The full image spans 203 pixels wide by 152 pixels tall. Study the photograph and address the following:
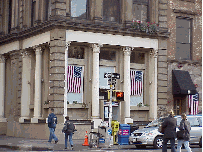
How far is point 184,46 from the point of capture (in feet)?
121

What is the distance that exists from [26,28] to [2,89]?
20.8 feet

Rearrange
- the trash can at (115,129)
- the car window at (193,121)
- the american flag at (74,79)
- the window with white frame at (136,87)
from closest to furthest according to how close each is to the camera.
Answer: the car window at (193,121) → the trash can at (115,129) → the american flag at (74,79) → the window with white frame at (136,87)

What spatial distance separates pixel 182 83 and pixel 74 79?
839 cm

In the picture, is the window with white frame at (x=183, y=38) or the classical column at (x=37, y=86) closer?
the classical column at (x=37, y=86)

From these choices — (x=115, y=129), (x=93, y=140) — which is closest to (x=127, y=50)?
(x=115, y=129)

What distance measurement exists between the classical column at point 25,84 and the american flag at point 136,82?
7.83 m

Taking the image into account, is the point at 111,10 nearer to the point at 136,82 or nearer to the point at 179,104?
the point at 136,82

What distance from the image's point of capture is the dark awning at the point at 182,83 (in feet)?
115

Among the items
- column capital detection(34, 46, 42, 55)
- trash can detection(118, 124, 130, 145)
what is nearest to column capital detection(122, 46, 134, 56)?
column capital detection(34, 46, 42, 55)

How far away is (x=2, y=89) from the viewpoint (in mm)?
39188

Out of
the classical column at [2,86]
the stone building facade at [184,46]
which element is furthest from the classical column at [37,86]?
the stone building facade at [184,46]

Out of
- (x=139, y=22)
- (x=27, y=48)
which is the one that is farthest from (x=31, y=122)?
(x=139, y=22)

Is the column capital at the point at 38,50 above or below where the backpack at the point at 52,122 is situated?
above

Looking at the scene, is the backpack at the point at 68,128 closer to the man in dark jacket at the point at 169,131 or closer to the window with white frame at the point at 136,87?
the man in dark jacket at the point at 169,131
